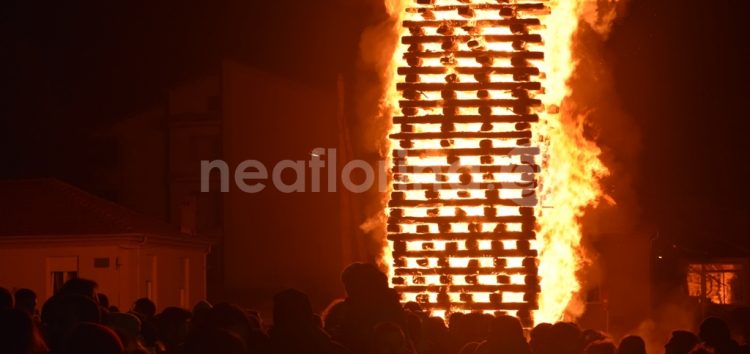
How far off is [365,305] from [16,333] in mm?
3540

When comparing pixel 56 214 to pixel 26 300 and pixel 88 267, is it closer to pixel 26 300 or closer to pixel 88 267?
pixel 88 267

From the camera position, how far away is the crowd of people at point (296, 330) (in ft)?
22.0

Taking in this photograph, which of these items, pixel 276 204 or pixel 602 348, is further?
pixel 276 204

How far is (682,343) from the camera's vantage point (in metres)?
10.4

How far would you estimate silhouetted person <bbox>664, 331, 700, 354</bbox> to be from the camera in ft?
34.0

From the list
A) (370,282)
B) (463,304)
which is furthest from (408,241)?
(370,282)

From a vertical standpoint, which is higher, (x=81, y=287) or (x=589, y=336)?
(x=81, y=287)

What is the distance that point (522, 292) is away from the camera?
46.4ft

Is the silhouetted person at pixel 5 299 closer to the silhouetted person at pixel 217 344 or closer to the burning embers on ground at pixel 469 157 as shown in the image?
the silhouetted person at pixel 217 344

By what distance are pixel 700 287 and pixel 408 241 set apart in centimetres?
2534

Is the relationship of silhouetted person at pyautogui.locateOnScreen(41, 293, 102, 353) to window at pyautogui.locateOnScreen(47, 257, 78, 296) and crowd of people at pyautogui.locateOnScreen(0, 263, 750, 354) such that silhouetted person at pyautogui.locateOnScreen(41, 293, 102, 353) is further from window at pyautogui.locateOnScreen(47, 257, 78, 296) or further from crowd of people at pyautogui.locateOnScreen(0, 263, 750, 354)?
window at pyautogui.locateOnScreen(47, 257, 78, 296)

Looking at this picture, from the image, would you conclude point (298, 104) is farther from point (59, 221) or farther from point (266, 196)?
point (59, 221)

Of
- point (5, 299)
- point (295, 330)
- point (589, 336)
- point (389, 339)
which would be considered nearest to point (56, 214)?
point (589, 336)

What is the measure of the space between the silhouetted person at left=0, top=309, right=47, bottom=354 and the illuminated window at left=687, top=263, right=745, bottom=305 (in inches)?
1289
